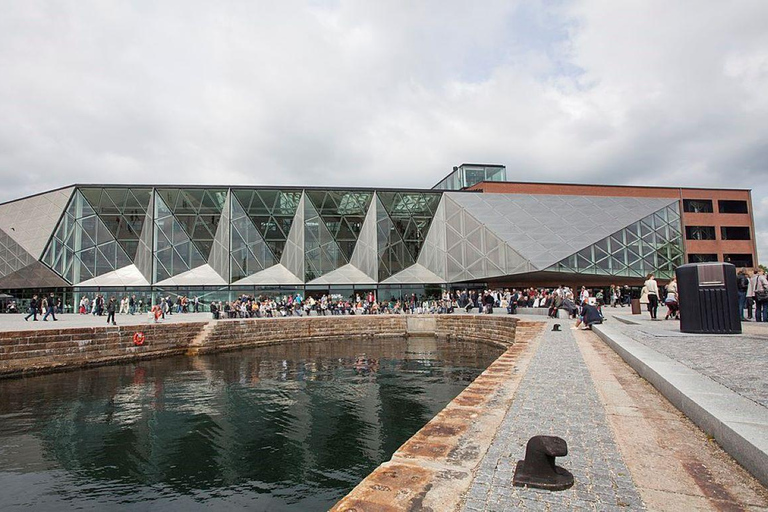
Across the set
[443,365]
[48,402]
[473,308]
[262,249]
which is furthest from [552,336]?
[262,249]

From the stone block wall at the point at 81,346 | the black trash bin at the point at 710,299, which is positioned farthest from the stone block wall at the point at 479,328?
the stone block wall at the point at 81,346

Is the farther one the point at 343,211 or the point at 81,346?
the point at 343,211

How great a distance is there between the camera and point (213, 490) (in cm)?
603

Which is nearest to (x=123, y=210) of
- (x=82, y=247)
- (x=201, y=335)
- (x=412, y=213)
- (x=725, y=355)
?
(x=82, y=247)

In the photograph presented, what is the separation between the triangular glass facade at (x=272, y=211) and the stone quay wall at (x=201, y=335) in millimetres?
13003

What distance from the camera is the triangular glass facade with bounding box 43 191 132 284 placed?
3450 centimetres

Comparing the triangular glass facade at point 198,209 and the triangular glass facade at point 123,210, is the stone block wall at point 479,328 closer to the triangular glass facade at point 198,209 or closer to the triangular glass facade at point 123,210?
the triangular glass facade at point 198,209

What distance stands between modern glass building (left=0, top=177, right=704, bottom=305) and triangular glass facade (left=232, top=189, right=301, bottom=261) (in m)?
0.08

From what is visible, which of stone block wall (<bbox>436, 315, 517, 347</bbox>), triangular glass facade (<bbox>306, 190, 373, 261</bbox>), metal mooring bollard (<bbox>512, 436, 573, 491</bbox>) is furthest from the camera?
triangular glass facade (<bbox>306, 190, 373, 261</bbox>)

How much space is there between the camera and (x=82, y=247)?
35.2m

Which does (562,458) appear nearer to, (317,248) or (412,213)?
(317,248)

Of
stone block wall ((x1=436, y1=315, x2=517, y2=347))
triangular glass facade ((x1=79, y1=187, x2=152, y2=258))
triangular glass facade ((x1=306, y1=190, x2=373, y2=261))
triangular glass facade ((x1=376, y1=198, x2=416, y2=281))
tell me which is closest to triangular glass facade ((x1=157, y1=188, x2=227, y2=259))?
triangular glass facade ((x1=79, y1=187, x2=152, y2=258))

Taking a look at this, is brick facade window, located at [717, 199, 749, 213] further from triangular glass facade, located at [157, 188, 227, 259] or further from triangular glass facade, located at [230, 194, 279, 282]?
triangular glass facade, located at [157, 188, 227, 259]

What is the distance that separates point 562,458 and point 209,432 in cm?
660
